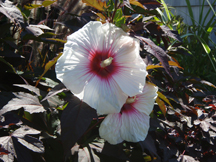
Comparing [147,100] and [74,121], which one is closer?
[74,121]

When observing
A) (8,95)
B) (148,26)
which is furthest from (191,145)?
(8,95)

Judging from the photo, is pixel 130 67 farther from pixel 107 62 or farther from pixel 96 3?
pixel 96 3

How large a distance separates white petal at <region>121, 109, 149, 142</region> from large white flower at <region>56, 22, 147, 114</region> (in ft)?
0.36

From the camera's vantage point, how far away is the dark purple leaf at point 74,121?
593 millimetres

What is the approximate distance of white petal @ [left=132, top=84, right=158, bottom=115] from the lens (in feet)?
2.42

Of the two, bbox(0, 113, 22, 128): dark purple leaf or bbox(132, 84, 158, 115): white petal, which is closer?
bbox(0, 113, 22, 128): dark purple leaf

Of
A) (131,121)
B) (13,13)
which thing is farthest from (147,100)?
(13,13)

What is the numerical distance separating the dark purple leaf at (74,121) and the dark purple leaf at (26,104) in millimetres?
101

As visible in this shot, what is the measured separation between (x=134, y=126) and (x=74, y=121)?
21 centimetres

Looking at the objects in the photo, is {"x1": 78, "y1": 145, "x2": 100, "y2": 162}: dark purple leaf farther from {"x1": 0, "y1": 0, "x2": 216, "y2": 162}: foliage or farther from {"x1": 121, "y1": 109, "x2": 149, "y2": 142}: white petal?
{"x1": 121, "y1": 109, "x2": 149, "y2": 142}: white petal

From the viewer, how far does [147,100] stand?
75 centimetres

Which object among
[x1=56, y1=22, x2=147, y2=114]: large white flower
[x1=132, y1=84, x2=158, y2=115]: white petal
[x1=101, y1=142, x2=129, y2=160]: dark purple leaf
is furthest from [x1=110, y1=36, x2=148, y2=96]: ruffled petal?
[x1=101, y1=142, x2=129, y2=160]: dark purple leaf

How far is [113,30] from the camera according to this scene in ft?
2.16

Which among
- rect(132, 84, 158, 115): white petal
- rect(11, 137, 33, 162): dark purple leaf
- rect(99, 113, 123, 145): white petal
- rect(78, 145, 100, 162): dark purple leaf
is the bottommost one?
rect(78, 145, 100, 162): dark purple leaf
